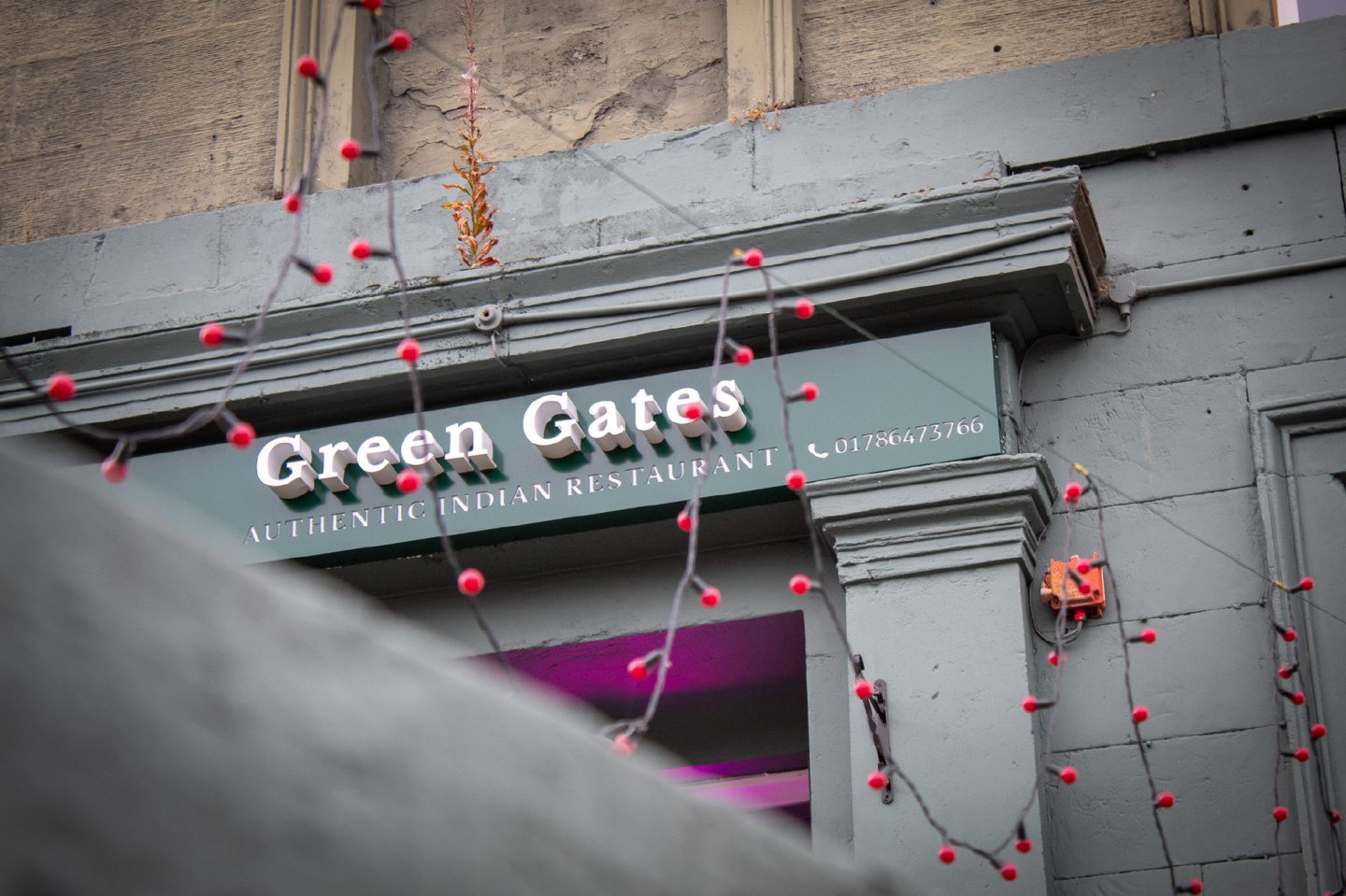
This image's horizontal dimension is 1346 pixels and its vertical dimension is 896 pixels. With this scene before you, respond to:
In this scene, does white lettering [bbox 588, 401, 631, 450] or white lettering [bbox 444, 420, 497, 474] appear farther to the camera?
white lettering [bbox 444, 420, 497, 474]

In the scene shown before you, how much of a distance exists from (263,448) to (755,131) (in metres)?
2.31

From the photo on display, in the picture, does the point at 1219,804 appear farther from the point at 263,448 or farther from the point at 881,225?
the point at 263,448

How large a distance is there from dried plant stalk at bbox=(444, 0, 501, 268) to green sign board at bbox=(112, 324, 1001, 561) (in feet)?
2.13

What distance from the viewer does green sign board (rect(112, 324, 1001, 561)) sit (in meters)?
5.96

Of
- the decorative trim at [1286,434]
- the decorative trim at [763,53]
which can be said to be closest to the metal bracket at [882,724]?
the decorative trim at [1286,434]

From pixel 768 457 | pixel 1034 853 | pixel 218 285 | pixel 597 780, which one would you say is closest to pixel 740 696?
pixel 768 457

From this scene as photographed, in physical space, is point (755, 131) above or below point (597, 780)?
above

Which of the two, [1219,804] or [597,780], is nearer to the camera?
[597,780]

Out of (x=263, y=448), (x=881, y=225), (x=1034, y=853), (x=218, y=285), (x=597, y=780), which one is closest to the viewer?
(x=597, y=780)

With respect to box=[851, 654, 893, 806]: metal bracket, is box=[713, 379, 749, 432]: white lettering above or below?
above

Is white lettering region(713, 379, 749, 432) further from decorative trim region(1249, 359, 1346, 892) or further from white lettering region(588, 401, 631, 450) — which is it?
decorative trim region(1249, 359, 1346, 892)

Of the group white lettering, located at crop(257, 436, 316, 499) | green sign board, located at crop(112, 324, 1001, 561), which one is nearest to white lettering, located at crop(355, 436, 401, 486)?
green sign board, located at crop(112, 324, 1001, 561)

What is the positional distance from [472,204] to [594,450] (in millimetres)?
Answer: 1306

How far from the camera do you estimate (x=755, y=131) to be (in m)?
6.86
